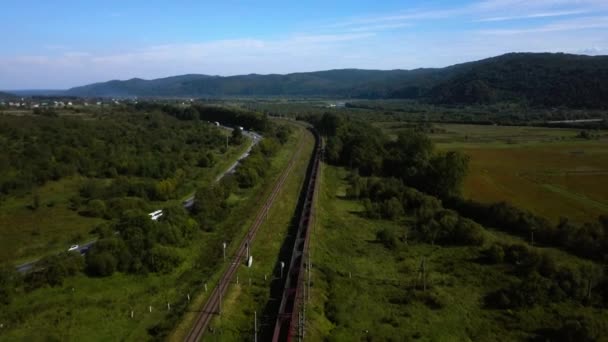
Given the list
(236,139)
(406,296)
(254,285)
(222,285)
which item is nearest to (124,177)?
(222,285)

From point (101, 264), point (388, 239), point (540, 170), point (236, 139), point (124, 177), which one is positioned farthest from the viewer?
point (236, 139)

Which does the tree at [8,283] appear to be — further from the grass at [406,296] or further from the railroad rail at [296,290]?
the grass at [406,296]

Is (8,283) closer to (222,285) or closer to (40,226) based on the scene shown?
(222,285)

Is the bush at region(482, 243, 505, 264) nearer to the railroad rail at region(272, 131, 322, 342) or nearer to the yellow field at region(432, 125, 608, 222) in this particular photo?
the railroad rail at region(272, 131, 322, 342)

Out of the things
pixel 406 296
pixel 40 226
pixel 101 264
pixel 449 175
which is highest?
pixel 449 175

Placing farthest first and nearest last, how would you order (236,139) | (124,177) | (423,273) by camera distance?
(236,139), (124,177), (423,273)

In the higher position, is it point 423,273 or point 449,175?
point 449,175

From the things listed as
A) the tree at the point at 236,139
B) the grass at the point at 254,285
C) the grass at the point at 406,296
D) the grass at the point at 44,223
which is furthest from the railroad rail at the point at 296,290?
the tree at the point at 236,139
